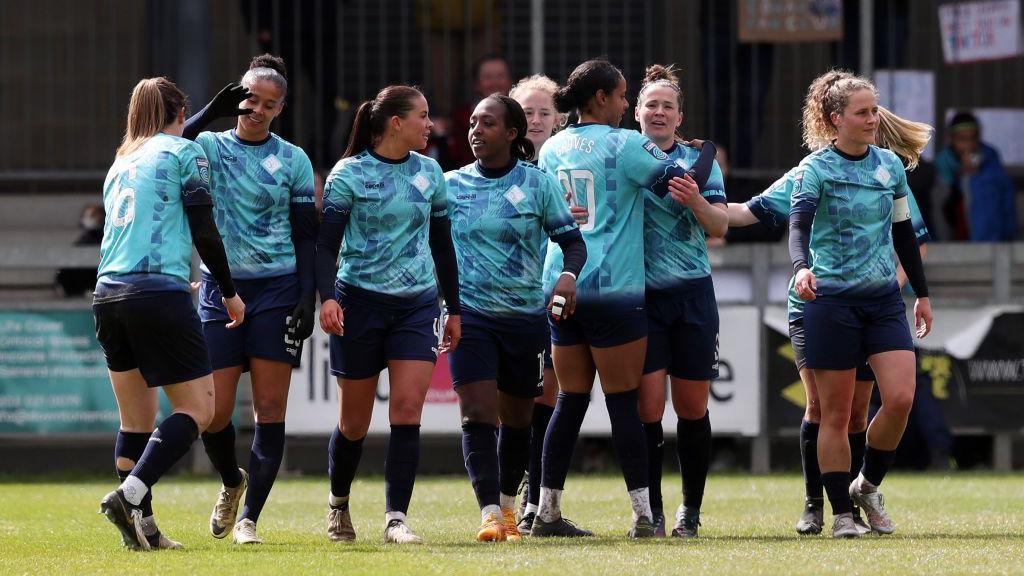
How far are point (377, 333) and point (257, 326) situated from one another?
504 millimetres

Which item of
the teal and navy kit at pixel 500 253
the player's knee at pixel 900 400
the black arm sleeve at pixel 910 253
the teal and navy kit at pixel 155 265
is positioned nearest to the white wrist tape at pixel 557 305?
the teal and navy kit at pixel 500 253

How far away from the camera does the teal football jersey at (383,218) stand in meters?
7.38

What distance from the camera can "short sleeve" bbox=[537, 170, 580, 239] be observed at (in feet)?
24.6

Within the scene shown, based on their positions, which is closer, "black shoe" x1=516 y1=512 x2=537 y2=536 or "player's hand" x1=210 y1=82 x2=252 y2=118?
"player's hand" x1=210 y1=82 x2=252 y2=118

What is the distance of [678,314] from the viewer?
26.2 feet

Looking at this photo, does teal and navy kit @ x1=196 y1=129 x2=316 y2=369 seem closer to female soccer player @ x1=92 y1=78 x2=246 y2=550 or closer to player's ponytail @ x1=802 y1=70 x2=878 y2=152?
female soccer player @ x1=92 y1=78 x2=246 y2=550

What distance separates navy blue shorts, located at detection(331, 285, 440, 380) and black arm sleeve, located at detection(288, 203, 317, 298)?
6.1 inches

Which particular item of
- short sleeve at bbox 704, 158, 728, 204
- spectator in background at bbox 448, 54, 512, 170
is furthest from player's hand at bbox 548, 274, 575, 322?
spectator in background at bbox 448, 54, 512, 170

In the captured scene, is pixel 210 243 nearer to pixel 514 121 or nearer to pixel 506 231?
pixel 506 231

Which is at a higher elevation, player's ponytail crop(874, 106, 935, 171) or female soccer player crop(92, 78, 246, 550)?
player's ponytail crop(874, 106, 935, 171)

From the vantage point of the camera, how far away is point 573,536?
25.7 ft

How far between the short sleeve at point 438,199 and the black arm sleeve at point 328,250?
0.37 meters

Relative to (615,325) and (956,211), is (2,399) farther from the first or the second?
(956,211)

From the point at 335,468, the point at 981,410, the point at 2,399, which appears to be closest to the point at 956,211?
the point at 981,410
